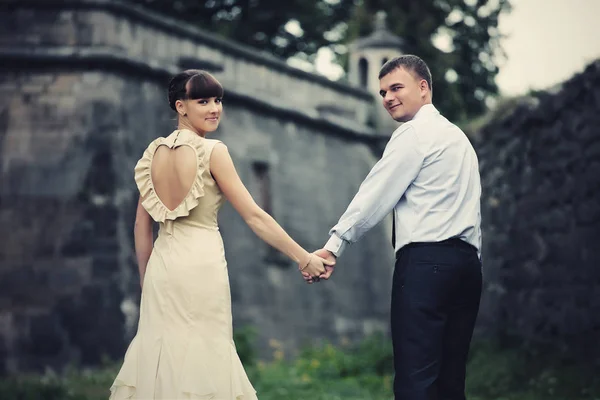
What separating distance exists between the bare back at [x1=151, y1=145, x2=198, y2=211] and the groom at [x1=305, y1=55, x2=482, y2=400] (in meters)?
0.82

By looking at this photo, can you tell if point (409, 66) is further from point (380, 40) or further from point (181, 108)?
point (380, 40)

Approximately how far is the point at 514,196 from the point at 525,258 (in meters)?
0.85

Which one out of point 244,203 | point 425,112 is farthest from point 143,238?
point 425,112

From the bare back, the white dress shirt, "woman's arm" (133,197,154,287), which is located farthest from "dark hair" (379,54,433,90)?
"woman's arm" (133,197,154,287)

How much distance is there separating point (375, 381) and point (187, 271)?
6142mm

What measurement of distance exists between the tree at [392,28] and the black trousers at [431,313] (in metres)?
17.4

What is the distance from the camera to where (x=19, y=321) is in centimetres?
1404

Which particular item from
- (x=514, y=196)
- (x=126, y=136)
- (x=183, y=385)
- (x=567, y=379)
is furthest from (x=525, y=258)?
(x=183, y=385)

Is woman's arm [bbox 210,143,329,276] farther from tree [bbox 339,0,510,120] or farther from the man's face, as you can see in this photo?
tree [bbox 339,0,510,120]

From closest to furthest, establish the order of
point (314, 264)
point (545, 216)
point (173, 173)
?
point (173, 173) → point (314, 264) → point (545, 216)

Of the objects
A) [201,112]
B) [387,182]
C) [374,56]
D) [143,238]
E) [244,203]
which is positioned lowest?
[143,238]

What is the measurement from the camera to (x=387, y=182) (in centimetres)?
576

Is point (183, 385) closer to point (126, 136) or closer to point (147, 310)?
point (147, 310)

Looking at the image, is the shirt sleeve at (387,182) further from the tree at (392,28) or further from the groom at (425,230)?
the tree at (392,28)
